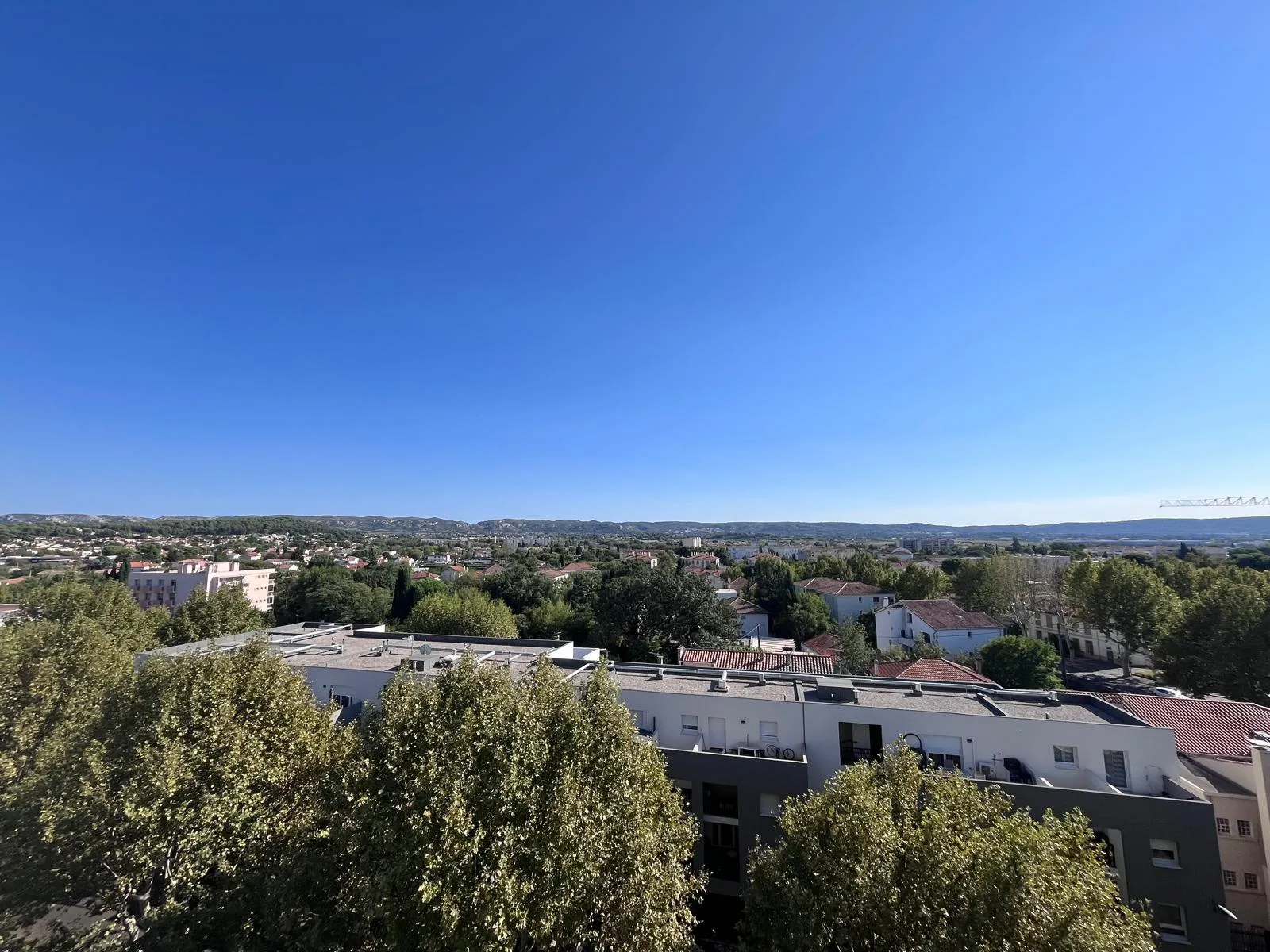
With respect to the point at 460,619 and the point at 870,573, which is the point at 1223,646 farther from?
the point at 870,573

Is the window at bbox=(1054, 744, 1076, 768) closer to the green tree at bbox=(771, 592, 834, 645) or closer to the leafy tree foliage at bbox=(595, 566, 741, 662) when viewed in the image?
Answer: the leafy tree foliage at bbox=(595, 566, 741, 662)

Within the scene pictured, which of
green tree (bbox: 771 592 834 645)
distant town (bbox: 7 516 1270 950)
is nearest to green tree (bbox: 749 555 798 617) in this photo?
distant town (bbox: 7 516 1270 950)

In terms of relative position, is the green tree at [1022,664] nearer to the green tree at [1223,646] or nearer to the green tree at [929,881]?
the green tree at [1223,646]

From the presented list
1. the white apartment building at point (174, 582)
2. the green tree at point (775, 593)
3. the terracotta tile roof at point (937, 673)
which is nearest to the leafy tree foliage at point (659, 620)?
the terracotta tile roof at point (937, 673)

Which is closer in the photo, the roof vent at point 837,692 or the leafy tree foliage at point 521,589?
the roof vent at point 837,692

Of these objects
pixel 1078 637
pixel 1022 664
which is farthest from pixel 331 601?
pixel 1078 637

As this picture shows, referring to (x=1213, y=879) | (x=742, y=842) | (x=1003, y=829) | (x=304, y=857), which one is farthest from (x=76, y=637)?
(x=1213, y=879)
